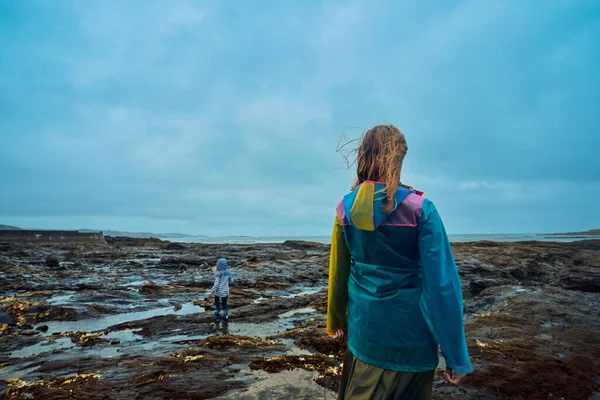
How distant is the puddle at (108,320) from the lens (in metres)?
8.27

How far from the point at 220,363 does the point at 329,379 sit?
1.81 metres

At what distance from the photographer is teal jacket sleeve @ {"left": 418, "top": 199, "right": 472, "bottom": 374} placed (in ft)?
6.73

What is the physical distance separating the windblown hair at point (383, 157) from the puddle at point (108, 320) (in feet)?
28.2

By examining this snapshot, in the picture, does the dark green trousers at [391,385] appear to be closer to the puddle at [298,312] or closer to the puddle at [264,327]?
the puddle at [264,327]

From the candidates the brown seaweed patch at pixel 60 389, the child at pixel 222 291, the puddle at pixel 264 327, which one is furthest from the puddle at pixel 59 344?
the puddle at pixel 264 327

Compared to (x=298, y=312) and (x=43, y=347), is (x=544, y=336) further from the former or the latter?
(x=43, y=347)

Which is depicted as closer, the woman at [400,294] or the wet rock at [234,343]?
the woman at [400,294]

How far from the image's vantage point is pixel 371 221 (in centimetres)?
214

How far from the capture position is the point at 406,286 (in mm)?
2168

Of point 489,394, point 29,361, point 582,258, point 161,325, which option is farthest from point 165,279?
point 582,258

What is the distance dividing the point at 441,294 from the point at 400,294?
246 millimetres

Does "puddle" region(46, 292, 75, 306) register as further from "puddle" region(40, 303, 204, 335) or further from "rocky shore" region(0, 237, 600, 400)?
"puddle" region(40, 303, 204, 335)

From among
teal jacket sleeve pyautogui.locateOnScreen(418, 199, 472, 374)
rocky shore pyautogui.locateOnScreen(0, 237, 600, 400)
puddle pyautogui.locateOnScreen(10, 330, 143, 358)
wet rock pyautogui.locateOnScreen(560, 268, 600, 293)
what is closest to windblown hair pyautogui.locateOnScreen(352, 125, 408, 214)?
teal jacket sleeve pyautogui.locateOnScreen(418, 199, 472, 374)

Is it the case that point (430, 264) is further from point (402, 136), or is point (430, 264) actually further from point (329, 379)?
point (329, 379)
